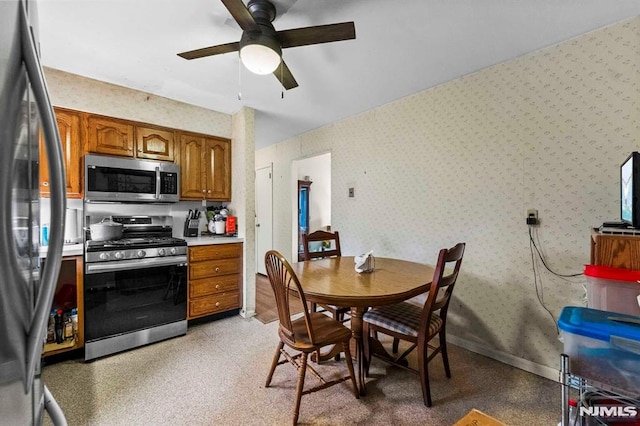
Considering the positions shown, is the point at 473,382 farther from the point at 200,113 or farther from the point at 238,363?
the point at 200,113

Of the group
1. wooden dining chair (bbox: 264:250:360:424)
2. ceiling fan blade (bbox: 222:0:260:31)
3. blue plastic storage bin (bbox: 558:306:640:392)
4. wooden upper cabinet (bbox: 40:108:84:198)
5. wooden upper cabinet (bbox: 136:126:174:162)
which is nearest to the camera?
blue plastic storage bin (bbox: 558:306:640:392)

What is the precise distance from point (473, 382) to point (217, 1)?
117 inches

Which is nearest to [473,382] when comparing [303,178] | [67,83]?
[67,83]

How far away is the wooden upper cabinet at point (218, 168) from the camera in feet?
10.5

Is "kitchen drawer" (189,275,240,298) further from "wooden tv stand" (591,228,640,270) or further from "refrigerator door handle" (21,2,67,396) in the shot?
"wooden tv stand" (591,228,640,270)

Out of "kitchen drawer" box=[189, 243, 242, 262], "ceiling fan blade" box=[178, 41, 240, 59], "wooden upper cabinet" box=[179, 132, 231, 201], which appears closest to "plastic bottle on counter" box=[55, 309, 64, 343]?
"kitchen drawer" box=[189, 243, 242, 262]

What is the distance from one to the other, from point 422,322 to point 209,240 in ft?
7.34

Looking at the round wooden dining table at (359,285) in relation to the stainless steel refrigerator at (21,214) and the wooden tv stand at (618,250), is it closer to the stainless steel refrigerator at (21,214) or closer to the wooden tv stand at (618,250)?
the wooden tv stand at (618,250)

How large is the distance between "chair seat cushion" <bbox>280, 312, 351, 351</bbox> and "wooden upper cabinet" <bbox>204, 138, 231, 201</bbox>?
203cm

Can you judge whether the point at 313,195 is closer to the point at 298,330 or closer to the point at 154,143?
the point at 154,143

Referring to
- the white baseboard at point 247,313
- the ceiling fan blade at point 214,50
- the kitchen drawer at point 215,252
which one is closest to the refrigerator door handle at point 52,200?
the ceiling fan blade at point 214,50

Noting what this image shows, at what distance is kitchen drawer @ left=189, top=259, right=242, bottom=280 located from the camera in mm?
2777

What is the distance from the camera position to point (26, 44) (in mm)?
584

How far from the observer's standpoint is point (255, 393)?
1830mm
